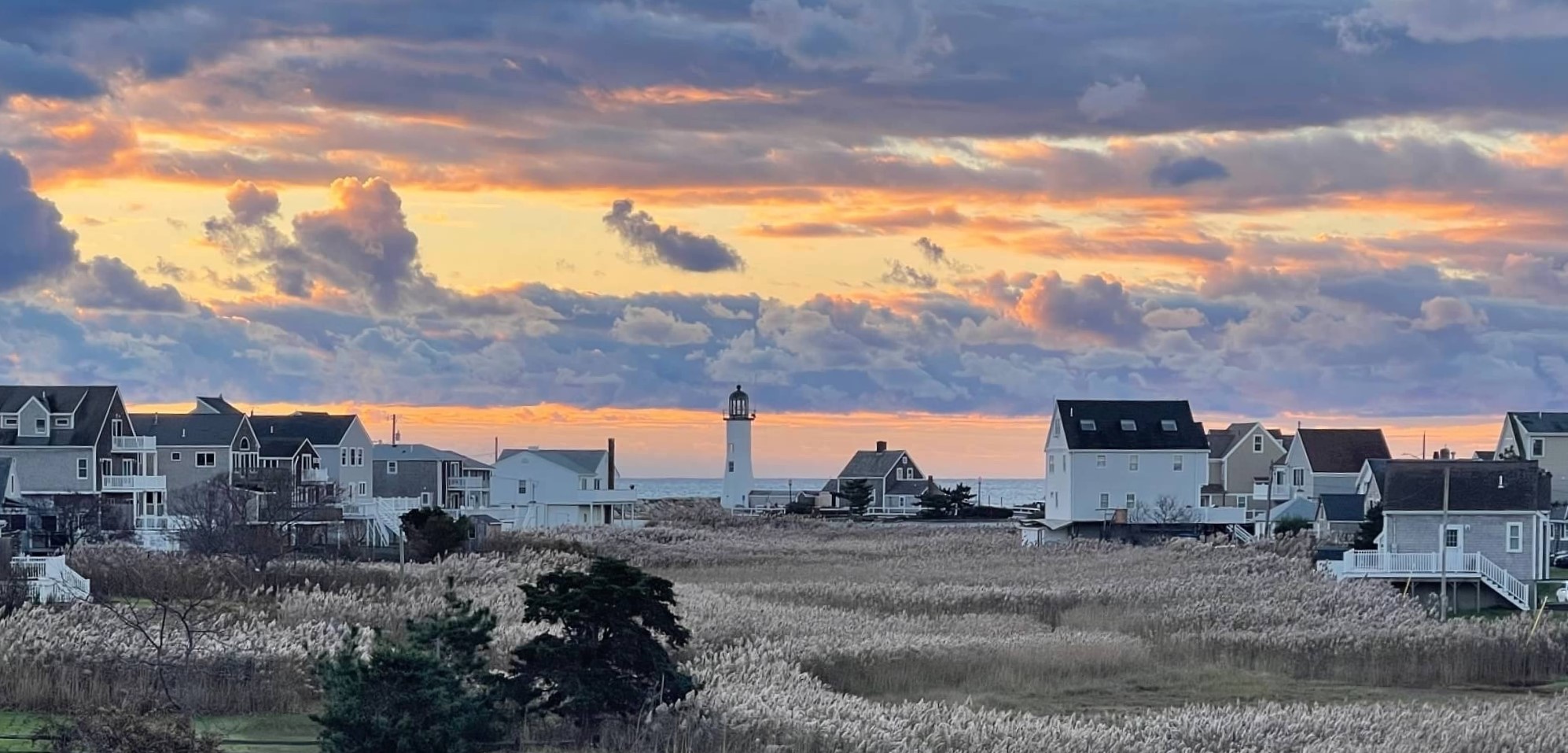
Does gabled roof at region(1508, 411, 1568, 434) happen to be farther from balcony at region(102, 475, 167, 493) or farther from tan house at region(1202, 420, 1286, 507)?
balcony at region(102, 475, 167, 493)

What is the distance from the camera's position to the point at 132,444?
220 feet

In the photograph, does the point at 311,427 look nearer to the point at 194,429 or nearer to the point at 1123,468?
the point at 194,429

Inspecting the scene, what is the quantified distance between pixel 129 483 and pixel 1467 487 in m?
44.5

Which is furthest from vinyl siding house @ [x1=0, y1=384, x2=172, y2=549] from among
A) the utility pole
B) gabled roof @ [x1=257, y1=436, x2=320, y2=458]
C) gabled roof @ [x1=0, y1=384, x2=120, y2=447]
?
the utility pole

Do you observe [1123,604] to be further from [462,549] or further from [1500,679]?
[462,549]

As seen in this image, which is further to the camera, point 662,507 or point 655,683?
point 662,507

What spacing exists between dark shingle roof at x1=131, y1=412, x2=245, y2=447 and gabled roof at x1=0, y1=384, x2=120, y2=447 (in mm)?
5532

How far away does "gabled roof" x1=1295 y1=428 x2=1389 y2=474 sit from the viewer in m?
78.1

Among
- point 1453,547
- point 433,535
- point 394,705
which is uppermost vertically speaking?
point 394,705

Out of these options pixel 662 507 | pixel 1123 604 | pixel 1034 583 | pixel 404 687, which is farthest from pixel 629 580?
pixel 662 507

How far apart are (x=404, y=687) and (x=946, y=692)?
40.7ft

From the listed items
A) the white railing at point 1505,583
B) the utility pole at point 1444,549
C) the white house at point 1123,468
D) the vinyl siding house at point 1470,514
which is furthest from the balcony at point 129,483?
the white railing at point 1505,583

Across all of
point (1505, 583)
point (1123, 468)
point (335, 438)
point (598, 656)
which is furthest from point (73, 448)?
point (598, 656)

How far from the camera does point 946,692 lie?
2881 cm
